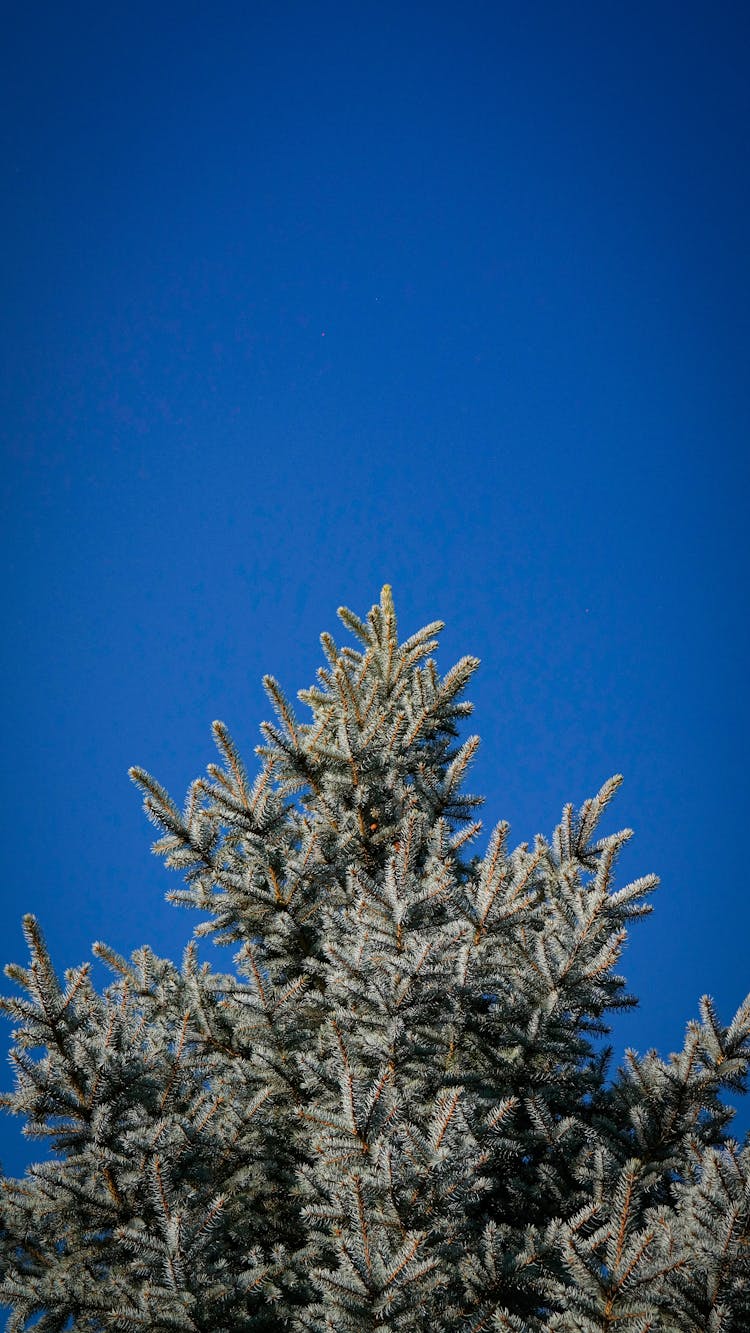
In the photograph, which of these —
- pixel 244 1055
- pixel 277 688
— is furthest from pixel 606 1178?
pixel 277 688

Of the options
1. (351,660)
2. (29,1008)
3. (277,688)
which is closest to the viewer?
(29,1008)

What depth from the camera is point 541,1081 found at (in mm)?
4059

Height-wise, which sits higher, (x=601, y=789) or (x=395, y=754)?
(x=395, y=754)

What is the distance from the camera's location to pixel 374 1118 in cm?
307

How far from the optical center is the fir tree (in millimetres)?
2875

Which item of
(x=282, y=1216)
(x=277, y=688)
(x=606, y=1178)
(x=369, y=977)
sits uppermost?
(x=277, y=688)

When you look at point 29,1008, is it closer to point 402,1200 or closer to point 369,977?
point 369,977

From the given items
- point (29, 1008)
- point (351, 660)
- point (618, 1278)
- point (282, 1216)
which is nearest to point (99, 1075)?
point (29, 1008)

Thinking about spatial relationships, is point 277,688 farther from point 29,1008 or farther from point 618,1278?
point 618,1278

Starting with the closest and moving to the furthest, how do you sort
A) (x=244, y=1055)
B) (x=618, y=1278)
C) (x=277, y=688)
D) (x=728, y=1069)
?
(x=618, y=1278) < (x=728, y=1069) < (x=244, y=1055) < (x=277, y=688)

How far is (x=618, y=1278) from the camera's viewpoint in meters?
2.66

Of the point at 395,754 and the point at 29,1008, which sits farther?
the point at 395,754

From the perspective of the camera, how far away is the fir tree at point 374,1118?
288 cm

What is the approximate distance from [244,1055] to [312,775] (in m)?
1.80
